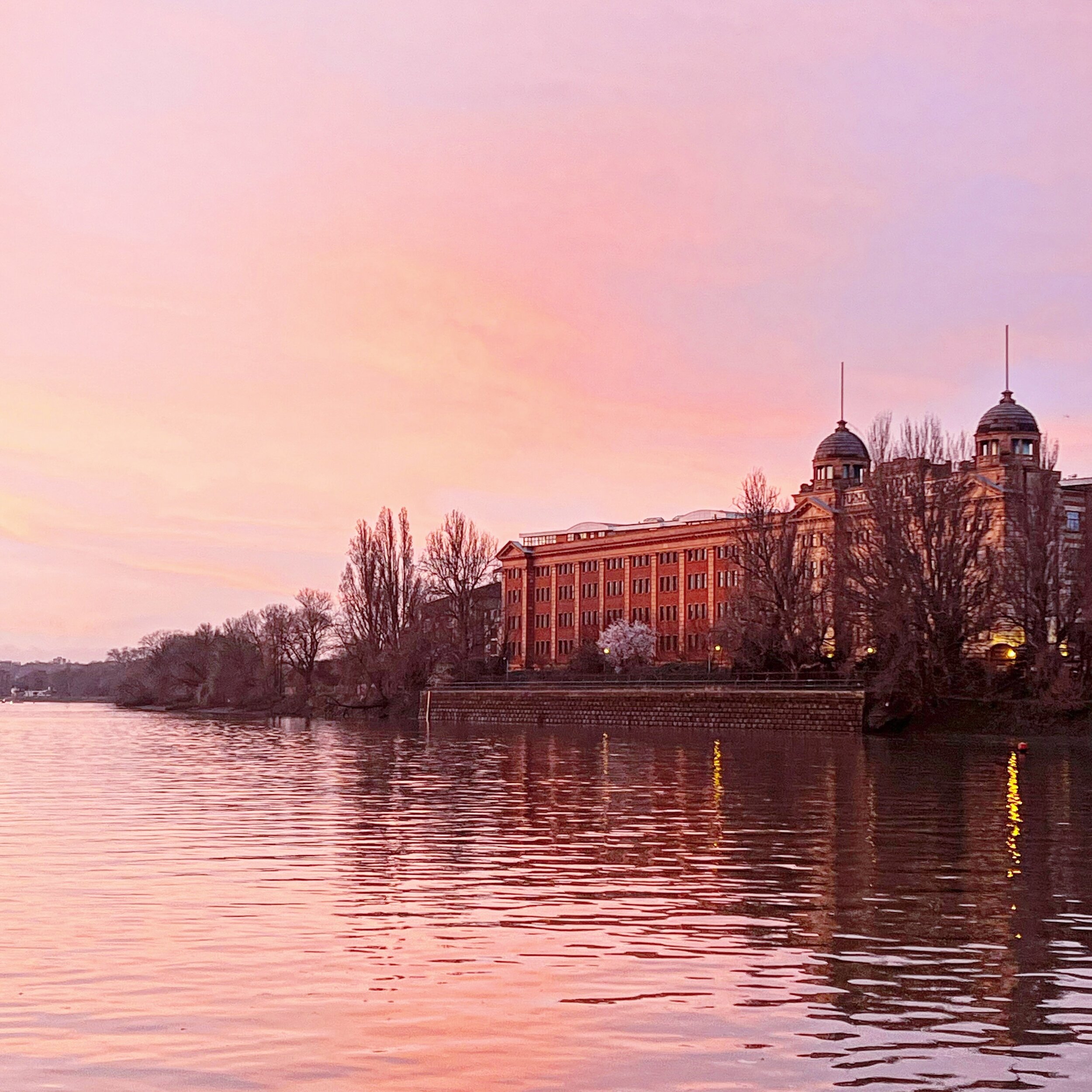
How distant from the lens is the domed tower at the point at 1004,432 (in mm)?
123000

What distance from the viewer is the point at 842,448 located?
142 m

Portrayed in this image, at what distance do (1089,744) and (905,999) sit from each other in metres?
60.1

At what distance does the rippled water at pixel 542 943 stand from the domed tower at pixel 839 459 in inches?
4200

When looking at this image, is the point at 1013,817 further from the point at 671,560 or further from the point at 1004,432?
the point at 671,560

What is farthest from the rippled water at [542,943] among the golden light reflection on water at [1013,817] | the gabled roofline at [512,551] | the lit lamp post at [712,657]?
the gabled roofline at [512,551]

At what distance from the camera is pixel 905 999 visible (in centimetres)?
1399

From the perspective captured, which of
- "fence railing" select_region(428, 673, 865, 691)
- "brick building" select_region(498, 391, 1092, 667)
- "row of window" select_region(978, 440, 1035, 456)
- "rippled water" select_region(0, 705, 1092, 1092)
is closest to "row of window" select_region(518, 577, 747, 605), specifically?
"brick building" select_region(498, 391, 1092, 667)

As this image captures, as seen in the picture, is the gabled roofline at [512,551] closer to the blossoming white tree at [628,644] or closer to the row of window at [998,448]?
the blossoming white tree at [628,644]

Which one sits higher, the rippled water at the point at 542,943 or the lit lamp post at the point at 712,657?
the lit lamp post at the point at 712,657

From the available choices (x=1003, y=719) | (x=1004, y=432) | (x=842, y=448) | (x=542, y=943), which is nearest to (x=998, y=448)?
(x=1004, y=432)

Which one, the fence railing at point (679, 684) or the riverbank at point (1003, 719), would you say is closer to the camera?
the riverbank at point (1003, 719)

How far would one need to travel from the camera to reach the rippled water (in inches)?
466

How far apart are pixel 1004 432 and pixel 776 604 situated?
39.0 metres

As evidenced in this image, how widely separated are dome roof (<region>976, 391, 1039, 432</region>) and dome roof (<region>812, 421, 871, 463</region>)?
1683cm
